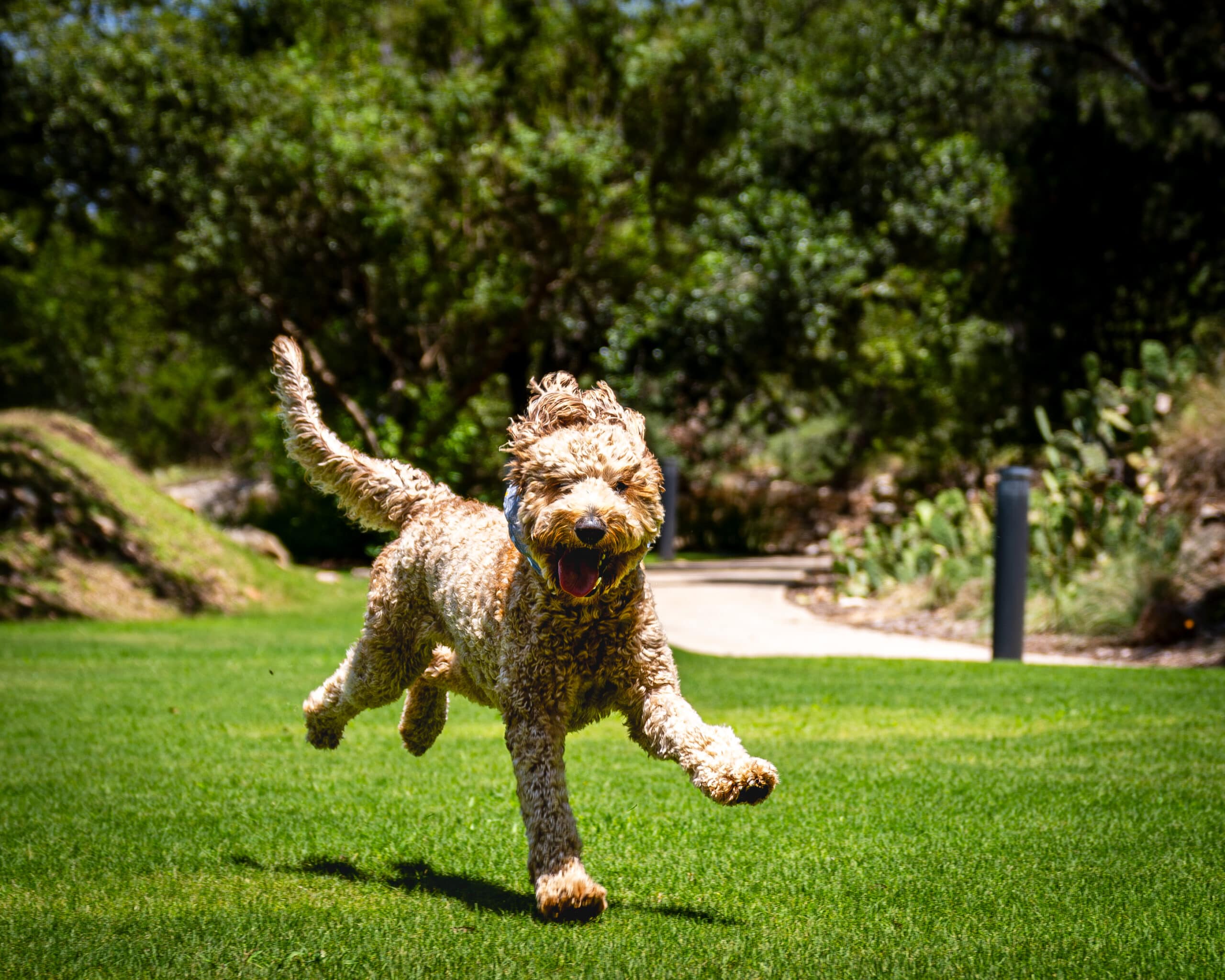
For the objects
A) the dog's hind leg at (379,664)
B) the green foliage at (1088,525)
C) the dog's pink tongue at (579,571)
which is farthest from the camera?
the green foliage at (1088,525)

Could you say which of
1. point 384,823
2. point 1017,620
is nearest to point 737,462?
point 1017,620

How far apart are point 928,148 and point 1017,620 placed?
47.6 ft

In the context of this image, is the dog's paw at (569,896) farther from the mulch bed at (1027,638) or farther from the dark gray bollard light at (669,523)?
the dark gray bollard light at (669,523)

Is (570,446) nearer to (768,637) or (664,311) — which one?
(768,637)

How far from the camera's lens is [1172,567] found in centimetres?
1277

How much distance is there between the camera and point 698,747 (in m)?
3.86

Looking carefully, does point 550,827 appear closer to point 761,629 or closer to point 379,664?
point 379,664

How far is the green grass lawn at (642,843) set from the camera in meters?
3.84

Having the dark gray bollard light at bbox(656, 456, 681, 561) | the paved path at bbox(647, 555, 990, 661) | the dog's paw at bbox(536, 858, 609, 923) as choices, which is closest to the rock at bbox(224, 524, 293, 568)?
the paved path at bbox(647, 555, 990, 661)

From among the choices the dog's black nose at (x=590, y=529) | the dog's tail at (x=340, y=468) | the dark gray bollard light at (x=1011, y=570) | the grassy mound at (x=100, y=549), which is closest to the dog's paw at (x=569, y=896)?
the dog's black nose at (x=590, y=529)

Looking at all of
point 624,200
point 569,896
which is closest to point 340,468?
point 569,896

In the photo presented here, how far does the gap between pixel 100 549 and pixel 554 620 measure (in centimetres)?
1298

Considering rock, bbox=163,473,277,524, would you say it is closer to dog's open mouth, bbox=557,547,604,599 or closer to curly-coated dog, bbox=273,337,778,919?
curly-coated dog, bbox=273,337,778,919

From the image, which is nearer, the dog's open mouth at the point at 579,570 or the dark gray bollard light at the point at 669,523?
the dog's open mouth at the point at 579,570
